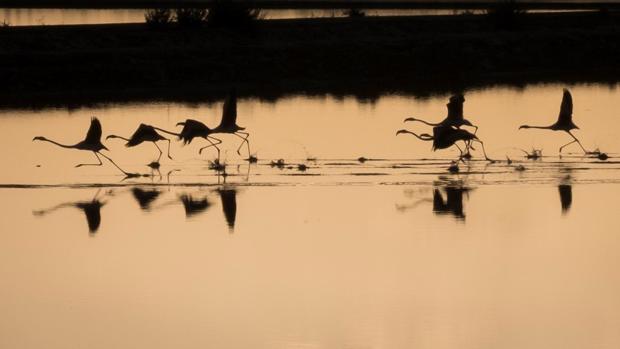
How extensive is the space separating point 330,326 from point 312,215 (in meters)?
4.77

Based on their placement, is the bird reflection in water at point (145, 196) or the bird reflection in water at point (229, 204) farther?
the bird reflection in water at point (145, 196)

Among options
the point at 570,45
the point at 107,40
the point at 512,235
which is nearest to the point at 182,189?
the point at 512,235

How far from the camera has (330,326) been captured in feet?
33.7

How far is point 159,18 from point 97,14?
12.1 metres

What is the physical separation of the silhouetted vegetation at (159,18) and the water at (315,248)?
1648cm

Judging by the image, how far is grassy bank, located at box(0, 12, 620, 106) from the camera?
109ft

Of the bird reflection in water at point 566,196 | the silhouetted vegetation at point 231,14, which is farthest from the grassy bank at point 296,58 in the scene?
the bird reflection in water at point 566,196

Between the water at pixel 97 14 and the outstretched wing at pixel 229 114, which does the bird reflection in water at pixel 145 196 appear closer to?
the outstretched wing at pixel 229 114

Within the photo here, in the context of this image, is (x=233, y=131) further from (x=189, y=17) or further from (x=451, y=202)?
(x=189, y=17)

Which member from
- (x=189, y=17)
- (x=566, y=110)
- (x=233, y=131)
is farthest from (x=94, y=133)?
(x=189, y=17)

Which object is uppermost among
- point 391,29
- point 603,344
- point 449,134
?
point 391,29

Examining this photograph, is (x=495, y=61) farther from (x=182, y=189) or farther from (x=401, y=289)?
(x=401, y=289)

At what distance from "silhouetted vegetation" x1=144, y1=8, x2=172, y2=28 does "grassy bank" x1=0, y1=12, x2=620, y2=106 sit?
0.48 m

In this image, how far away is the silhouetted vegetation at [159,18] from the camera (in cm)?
3884
